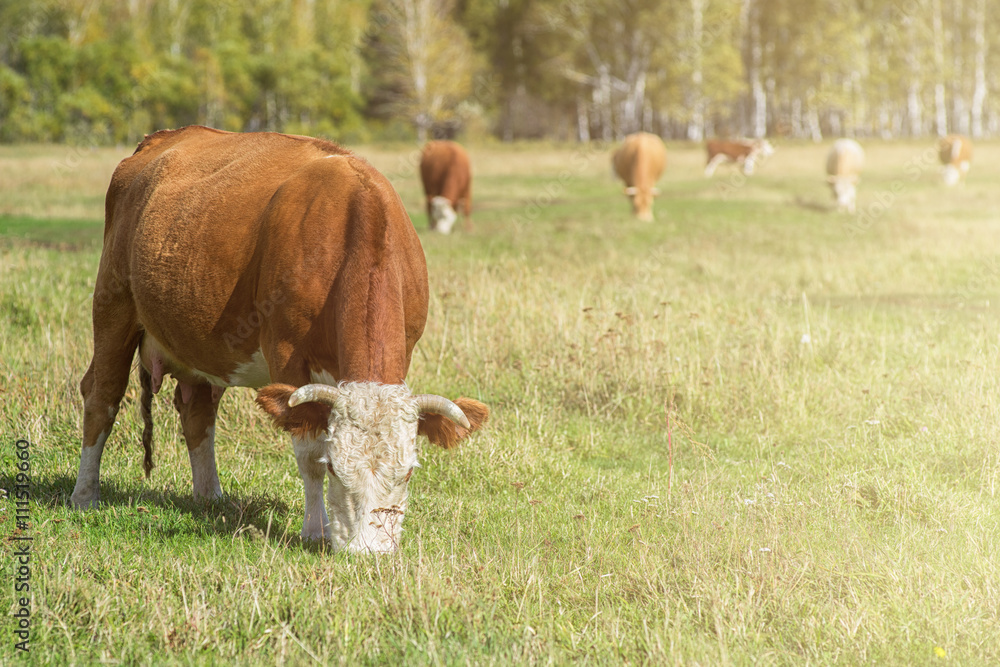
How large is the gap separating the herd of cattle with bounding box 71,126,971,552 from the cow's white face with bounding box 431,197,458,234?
1334 cm

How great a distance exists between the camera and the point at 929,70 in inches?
1933

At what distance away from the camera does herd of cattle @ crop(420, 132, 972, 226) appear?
19.2m

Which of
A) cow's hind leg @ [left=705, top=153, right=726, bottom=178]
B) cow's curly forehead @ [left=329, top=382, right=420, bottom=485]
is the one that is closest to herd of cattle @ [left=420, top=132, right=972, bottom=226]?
cow's hind leg @ [left=705, top=153, right=726, bottom=178]

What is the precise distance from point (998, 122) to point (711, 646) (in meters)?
66.3

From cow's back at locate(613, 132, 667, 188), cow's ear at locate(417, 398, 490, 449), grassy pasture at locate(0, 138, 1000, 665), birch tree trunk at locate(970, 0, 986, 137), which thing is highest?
birch tree trunk at locate(970, 0, 986, 137)

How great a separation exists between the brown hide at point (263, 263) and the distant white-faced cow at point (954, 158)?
92.5ft

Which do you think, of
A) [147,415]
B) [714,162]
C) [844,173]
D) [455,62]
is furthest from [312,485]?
[455,62]

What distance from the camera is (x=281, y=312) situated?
3.90 metres

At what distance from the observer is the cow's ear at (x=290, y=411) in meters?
3.57

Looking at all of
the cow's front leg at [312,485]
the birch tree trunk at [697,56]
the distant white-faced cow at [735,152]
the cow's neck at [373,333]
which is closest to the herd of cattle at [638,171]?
the distant white-faced cow at [735,152]

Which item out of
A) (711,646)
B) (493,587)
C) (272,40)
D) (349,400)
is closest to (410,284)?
(349,400)

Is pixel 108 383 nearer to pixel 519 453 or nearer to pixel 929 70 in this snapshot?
pixel 519 453

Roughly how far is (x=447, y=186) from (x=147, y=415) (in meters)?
14.6

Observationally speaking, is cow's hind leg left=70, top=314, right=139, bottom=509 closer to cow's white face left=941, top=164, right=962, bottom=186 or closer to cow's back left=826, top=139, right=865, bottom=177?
cow's back left=826, top=139, right=865, bottom=177
